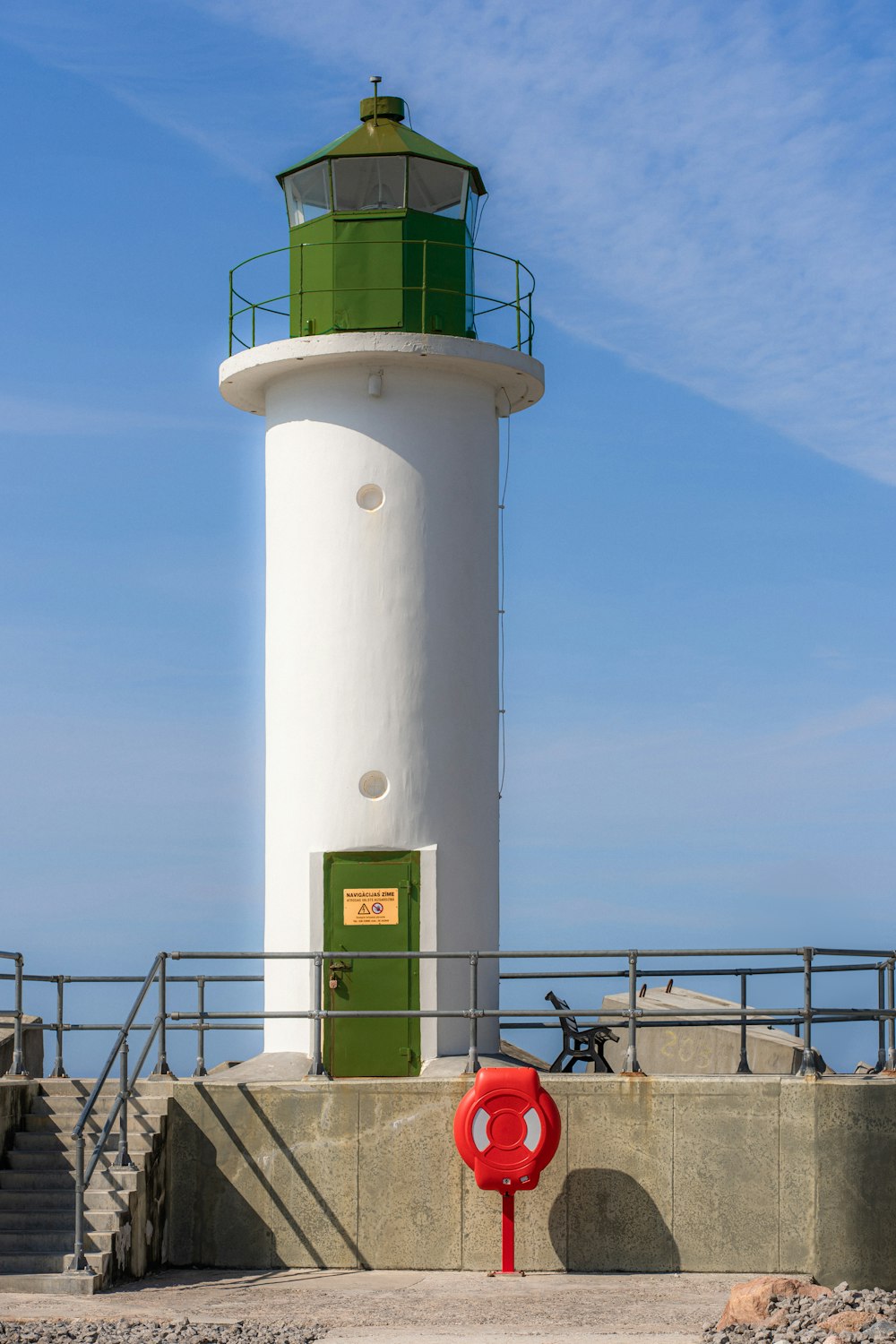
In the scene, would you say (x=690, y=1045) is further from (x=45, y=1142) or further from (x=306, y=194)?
(x=306, y=194)

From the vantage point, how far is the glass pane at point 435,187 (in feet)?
58.1

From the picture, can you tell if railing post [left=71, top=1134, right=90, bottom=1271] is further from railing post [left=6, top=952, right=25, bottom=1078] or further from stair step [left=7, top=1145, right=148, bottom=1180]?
railing post [left=6, top=952, right=25, bottom=1078]

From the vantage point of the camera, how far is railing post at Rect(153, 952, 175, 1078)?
14930 mm

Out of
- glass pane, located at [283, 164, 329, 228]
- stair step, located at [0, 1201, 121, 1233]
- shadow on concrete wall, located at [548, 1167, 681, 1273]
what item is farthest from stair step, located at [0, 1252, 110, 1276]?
glass pane, located at [283, 164, 329, 228]

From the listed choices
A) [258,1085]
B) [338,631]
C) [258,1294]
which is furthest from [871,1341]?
[338,631]

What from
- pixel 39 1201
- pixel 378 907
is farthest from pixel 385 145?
pixel 39 1201

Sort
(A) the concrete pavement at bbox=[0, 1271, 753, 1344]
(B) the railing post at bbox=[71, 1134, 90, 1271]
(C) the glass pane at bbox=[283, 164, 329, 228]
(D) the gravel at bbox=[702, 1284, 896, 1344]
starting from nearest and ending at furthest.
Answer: (D) the gravel at bbox=[702, 1284, 896, 1344] < (A) the concrete pavement at bbox=[0, 1271, 753, 1344] < (B) the railing post at bbox=[71, 1134, 90, 1271] < (C) the glass pane at bbox=[283, 164, 329, 228]

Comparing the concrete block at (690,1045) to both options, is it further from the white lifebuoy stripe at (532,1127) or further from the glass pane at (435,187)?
the glass pane at (435,187)

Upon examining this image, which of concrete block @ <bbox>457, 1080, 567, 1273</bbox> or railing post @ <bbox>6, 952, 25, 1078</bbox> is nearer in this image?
concrete block @ <bbox>457, 1080, 567, 1273</bbox>

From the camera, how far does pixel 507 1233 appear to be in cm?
1410

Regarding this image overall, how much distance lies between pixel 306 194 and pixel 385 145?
917mm

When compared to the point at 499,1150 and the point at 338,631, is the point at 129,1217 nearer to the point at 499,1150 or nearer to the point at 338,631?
the point at 499,1150

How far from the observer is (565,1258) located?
1445cm

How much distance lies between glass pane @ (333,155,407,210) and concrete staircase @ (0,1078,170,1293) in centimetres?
853
